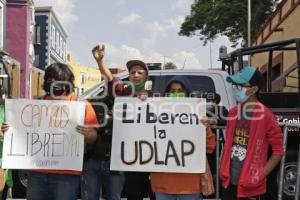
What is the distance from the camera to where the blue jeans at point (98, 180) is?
4.88 m

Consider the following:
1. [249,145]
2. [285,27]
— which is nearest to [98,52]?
[249,145]

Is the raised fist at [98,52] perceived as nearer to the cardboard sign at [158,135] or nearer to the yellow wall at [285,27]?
the cardboard sign at [158,135]

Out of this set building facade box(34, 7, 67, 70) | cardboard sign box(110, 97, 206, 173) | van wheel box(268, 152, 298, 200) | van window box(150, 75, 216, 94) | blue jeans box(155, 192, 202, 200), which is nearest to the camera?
blue jeans box(155, 192, 202, 200)

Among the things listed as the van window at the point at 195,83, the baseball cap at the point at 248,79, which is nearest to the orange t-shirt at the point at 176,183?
the baseball cap at the point at 248,79

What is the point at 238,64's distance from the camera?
318 inches

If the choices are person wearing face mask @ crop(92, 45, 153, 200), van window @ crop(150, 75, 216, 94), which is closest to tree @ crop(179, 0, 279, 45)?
van window @ crop(150, 75, 216, 94)

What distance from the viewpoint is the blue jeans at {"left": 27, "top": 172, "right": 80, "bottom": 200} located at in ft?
14.2

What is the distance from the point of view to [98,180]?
4.93 metres

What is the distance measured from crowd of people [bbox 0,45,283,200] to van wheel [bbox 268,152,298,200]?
9.80 feet

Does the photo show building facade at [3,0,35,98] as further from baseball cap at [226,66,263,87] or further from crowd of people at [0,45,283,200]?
baseball cap at [226,66,263,87]

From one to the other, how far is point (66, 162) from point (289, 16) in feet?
52.4

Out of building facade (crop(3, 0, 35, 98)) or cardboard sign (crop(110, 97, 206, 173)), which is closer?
cardboard sign (crop(110, 97, 206, 173))

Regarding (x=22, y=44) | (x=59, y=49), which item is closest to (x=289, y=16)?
(x=22, y=44)

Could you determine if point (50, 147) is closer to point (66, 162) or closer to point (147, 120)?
point (66, 162)
